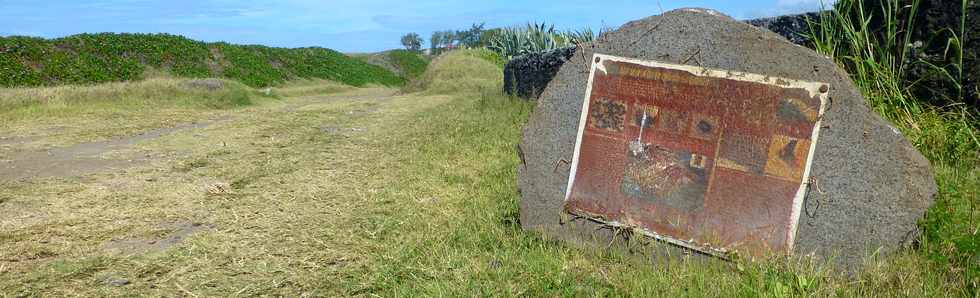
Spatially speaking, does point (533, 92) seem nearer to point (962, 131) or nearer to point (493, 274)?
point (962, 131)

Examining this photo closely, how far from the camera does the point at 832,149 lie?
2.62 m

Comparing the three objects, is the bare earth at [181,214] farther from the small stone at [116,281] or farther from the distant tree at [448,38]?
the distant tree at [448,38]

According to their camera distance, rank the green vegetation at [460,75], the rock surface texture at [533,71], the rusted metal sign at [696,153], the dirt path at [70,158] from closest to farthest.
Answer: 1. the rusted metal sign at [696,153]
2. the dirt path at [70,158]
3. the rock surface texture at [533,71]
4. the green vegetation at [460,75]

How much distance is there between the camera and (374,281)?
2.62 m

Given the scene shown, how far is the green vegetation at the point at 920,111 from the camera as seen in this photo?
8.49 feet

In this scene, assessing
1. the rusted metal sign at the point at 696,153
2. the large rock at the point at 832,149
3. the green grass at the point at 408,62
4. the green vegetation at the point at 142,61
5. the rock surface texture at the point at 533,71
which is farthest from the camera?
the green grass at the point at 408,62

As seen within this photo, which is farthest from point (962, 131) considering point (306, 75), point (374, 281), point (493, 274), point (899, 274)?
point (306, 75)

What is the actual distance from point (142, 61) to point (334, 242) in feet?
66.0

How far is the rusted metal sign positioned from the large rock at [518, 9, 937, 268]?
0.06 metres

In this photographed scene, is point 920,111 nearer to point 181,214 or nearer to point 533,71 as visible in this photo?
point 181,214

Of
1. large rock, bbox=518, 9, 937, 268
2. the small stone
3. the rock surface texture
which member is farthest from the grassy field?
the rock surface texture

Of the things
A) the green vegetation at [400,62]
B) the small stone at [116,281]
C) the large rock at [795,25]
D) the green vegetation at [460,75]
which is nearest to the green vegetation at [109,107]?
the green vegetation at [460,75]

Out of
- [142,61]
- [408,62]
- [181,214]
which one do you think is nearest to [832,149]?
[181,214]

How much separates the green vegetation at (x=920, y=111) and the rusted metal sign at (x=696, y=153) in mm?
611
